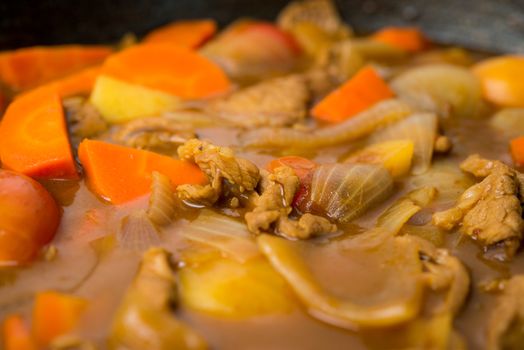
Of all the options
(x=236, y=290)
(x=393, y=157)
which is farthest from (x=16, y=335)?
(x=393, y=157)

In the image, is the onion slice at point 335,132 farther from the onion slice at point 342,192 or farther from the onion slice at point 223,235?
the onion slice at point 223,235

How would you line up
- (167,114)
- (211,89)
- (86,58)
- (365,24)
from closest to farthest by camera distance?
(167,114) → (211,89) → (86,58) → (365,24)

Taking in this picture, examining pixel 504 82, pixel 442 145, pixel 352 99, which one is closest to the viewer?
pixel 442 145

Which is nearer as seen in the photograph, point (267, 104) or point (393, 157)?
point (393, 157)

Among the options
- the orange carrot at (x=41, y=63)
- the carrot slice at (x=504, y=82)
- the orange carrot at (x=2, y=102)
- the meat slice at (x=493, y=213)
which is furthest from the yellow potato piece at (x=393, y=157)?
the orange carrot at (x=41, y=63)

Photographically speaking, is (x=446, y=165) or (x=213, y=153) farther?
(x=446, y=165)

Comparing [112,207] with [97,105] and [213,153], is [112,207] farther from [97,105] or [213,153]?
[97,105]

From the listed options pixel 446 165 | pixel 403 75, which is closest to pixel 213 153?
pixel 446 165

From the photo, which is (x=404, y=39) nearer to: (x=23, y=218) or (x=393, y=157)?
(x=393, y=157)
